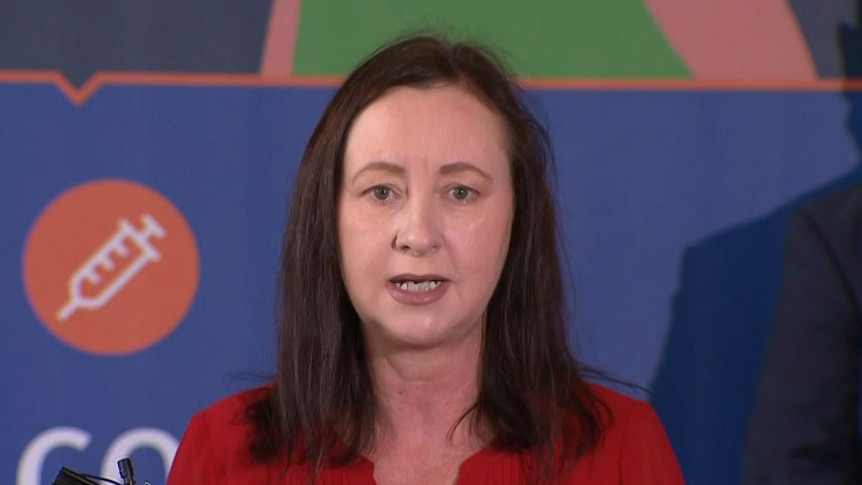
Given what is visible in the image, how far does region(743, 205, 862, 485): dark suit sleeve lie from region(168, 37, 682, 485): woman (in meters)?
0.17

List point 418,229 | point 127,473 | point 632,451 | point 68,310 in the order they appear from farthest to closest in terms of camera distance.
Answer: point 68,310 → point 632,451 → point 418,229 → point 127,473

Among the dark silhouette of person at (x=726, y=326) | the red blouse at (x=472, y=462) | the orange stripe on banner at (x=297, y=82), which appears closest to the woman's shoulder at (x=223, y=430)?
the red blouse at (x=472, y=462)

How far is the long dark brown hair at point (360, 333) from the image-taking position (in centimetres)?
155

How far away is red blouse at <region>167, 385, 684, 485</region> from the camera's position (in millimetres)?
1536

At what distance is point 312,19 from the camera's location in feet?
7.04

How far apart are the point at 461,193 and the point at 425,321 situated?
0.51ft

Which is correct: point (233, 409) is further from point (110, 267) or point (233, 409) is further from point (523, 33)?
point (523, 33)

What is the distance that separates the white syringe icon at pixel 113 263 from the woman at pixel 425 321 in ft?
1.89

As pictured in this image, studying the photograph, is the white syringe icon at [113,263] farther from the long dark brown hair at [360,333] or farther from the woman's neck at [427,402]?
the woman's neck at [427,402]

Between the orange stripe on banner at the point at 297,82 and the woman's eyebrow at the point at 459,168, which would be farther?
the orange stripe on banner at the point at 297,82

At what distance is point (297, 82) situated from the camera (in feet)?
7.06

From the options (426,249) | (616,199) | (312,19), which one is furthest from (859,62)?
(426,249)

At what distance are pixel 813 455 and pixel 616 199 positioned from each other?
63 cm

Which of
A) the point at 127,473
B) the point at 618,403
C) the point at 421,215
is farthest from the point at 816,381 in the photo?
the point at 127,473
